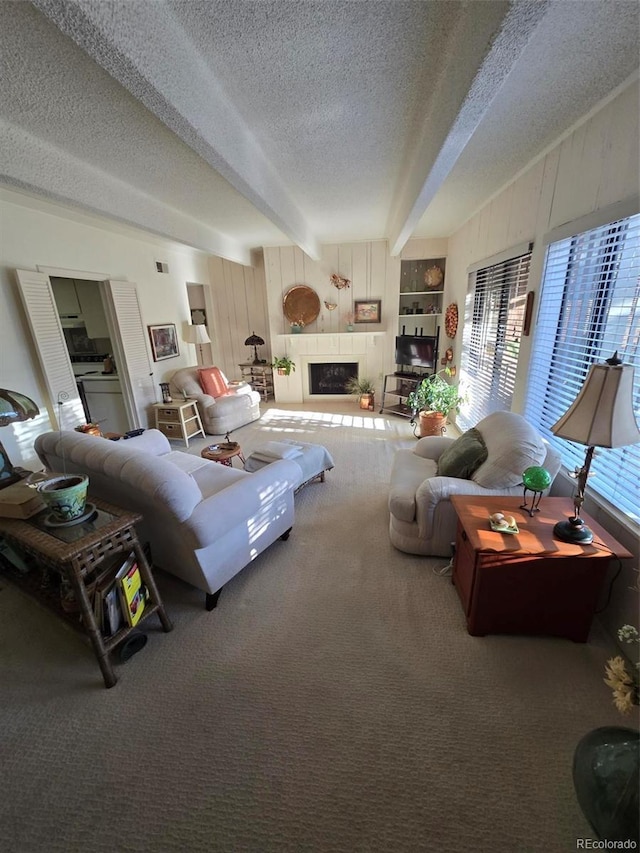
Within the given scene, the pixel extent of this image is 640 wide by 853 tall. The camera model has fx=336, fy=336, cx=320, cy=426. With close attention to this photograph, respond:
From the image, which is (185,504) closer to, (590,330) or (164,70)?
(164,70)

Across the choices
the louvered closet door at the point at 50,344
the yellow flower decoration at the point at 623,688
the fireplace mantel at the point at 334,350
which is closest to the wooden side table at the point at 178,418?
the louvered closet door at the point at 50,344

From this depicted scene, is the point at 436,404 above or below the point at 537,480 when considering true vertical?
below

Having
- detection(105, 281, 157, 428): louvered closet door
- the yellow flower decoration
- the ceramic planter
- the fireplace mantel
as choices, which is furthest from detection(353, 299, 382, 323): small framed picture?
the yellow flower decoration

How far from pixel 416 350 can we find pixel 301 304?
207cm

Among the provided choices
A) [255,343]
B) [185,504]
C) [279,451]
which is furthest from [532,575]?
[255,343]

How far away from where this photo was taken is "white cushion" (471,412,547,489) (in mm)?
1908

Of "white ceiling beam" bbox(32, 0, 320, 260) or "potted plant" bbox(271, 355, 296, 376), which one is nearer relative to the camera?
"white ceiling beam" bbox(32, 0, 320, 260)

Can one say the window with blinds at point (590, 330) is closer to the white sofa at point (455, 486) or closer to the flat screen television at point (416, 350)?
the white sofa at point (455, 486)

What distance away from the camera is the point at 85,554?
55.2 inches

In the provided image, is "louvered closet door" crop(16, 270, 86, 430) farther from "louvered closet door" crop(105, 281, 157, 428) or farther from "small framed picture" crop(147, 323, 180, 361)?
"small framed picture" crop(147, 323, 180, 361)

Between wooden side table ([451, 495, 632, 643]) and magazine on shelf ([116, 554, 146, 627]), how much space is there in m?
1.58

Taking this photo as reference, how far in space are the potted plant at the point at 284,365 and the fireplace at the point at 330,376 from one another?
1.08 feet

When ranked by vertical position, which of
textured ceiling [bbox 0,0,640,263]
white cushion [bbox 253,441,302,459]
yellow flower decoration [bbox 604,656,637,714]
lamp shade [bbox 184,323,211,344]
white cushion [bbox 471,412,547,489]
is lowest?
white cushion [bbox 253,441,302,459]

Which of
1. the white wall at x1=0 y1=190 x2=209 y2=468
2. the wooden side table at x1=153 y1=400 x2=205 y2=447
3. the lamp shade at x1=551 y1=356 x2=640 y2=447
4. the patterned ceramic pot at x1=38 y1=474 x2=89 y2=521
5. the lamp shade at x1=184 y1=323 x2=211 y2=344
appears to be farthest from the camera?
the lamp shade at x1=184 y1=323 x2=211 y2=344
